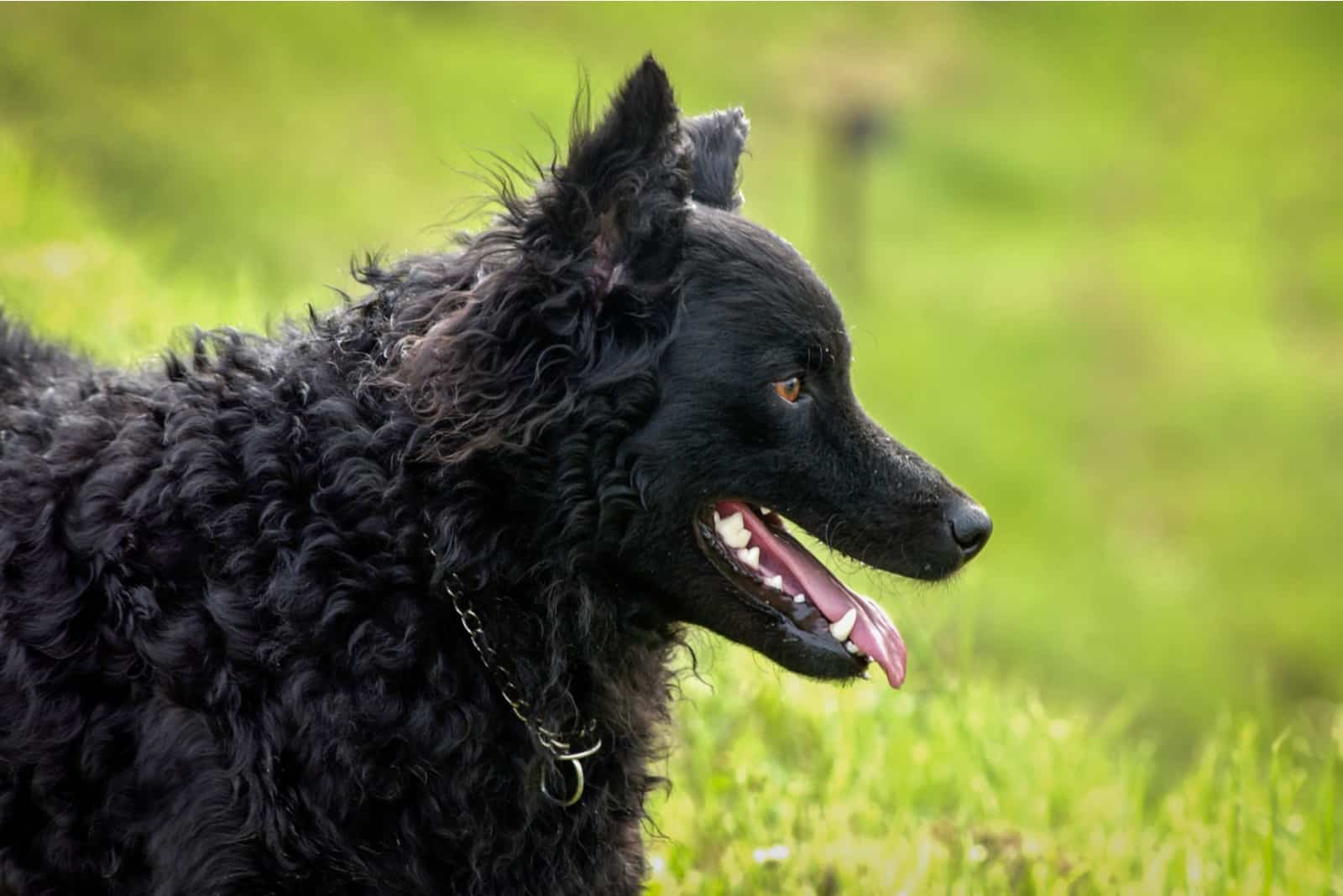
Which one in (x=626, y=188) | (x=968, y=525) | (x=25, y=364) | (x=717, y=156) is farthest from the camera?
(x=25, y=364)

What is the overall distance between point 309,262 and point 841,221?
15.9m

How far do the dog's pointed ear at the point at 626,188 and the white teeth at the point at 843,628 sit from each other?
1.05 metres

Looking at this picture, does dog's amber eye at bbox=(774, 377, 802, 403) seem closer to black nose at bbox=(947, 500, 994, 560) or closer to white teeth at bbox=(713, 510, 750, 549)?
white teeth at bbox=(713, 510, 750, 549)

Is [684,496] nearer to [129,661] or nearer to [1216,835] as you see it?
[129,661]

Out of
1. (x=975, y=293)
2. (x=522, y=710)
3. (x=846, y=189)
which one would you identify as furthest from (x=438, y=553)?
(x=846, y=189)

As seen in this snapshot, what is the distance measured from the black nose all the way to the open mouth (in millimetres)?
332

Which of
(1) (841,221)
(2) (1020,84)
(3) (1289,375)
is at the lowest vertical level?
(1) (841,221)

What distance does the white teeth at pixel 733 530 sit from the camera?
11.4ft

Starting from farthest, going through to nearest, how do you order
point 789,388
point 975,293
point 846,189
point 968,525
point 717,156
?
A: point 846,189
point 975,293
point 717,156
point 968,525
point 789,388

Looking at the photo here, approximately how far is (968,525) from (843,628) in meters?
0.49

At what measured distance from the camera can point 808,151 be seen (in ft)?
104

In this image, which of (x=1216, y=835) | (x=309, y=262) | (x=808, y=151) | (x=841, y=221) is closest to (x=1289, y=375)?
(x=841, y=221)

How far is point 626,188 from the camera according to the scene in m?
3.16

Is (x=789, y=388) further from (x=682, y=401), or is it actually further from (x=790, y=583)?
(x=790, y=583)
